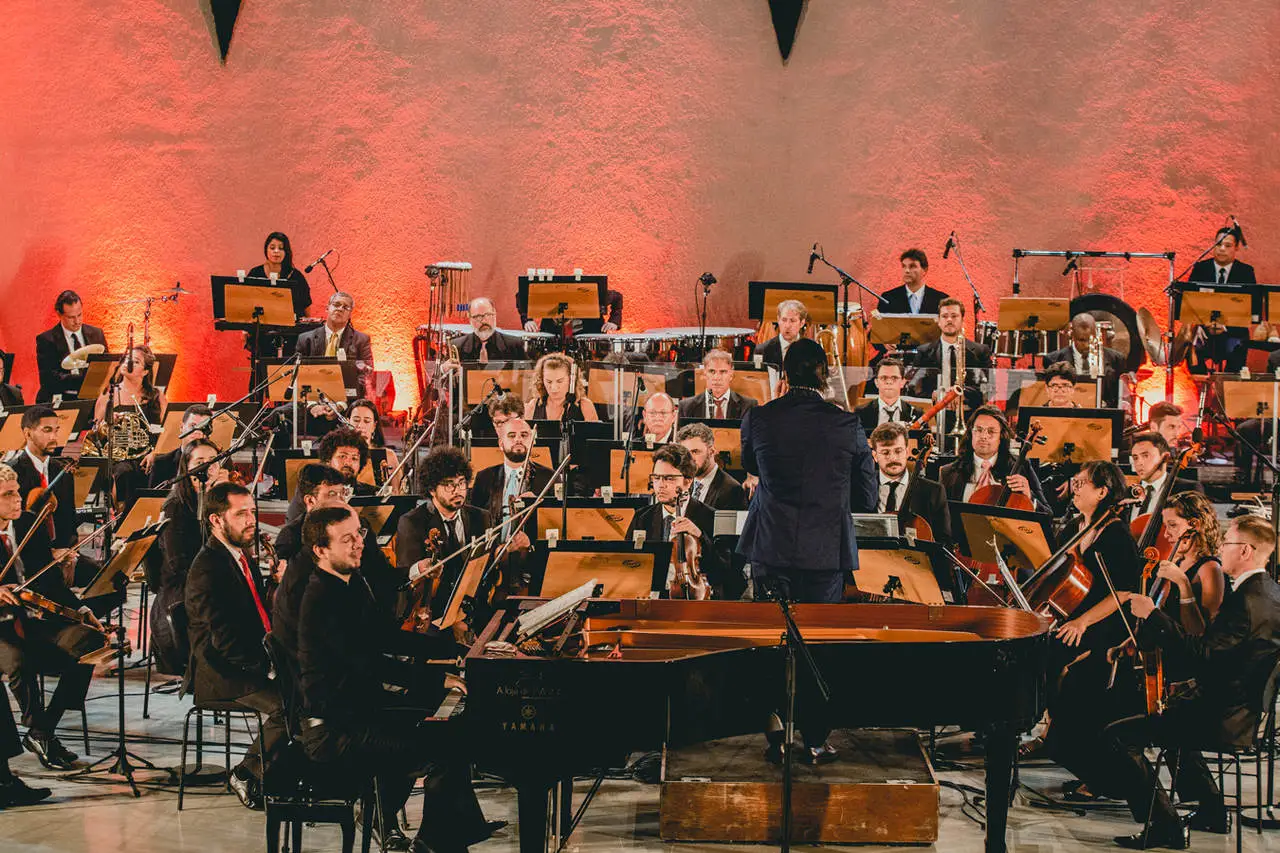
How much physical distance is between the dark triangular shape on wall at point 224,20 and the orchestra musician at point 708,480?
732cm

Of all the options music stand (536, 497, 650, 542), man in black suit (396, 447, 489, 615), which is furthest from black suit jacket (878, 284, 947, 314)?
man in black suit (396, 447, 489, 615)

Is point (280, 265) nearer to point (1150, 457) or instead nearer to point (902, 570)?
point (1150, 457)

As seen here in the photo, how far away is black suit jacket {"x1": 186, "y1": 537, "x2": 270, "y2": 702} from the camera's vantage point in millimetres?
4797

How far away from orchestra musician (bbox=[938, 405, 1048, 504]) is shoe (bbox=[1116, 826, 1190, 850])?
6.29ft

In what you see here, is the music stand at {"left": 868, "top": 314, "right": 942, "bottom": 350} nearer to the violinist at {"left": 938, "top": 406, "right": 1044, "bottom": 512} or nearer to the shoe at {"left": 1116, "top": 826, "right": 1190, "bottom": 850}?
the violinist at {"left": 938, "top": 406, "right": 1044, "bottom": 512}

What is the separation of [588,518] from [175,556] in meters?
1.75

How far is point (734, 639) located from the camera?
4422mm

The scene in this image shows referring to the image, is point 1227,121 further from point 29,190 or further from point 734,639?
point 29,190

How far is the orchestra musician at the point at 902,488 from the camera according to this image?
6.13 meters

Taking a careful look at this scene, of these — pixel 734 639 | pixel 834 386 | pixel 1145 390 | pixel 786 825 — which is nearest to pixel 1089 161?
pixel 1145 390

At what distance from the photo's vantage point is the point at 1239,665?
467 cm

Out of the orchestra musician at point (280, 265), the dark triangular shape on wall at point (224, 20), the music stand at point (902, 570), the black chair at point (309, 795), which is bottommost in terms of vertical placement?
the black chair at point (309, 795)

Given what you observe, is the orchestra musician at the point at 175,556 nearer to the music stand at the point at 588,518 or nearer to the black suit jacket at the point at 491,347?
the music stand at the point at 588,518

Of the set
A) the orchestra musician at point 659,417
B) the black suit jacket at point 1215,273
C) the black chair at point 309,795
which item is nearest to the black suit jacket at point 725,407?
the orchestra musician at point 659,417
